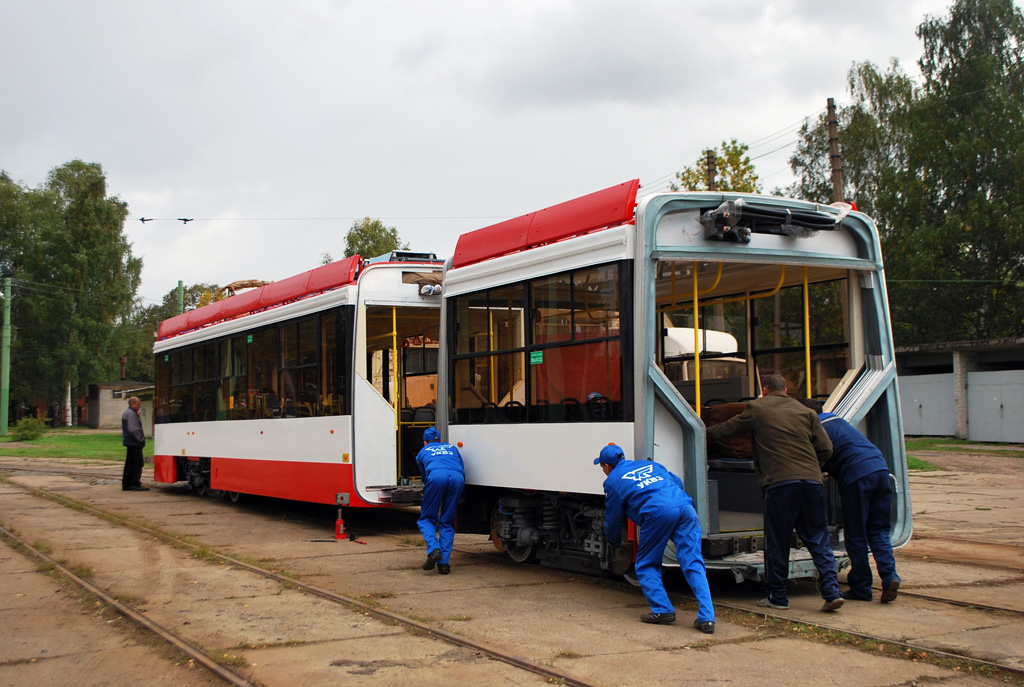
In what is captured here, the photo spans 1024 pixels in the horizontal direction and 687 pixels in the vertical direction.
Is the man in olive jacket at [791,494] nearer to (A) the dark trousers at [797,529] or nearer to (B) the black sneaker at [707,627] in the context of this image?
(A) the dark trousers at [797,529]

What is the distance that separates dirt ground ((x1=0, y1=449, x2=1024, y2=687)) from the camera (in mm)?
5297

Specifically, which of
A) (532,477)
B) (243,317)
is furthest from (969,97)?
(532,477)

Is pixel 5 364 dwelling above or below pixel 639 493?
above

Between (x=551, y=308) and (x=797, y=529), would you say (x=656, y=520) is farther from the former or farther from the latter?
(x=551, y=308)

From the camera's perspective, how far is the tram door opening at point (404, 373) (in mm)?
11320

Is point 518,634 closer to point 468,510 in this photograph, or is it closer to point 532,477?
point 532,477

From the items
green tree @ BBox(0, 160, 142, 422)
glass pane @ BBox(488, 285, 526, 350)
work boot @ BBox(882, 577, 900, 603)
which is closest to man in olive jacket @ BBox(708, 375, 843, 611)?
work boot @ BBox(882, 577, 900, 603)

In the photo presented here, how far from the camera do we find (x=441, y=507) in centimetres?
871

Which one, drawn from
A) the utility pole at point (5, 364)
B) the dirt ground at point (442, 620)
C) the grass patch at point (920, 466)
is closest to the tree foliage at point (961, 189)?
the grass patch at point (920, 466)

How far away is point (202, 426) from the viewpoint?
15578 millimetres

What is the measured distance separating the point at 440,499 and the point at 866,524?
3657mm

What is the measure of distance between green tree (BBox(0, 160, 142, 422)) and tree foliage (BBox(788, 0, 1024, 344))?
42400mm

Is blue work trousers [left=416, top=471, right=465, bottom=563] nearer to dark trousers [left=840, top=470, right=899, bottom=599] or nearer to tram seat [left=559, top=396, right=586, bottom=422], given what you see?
tram seat [left=559, top=396, right=586, bottom=422]

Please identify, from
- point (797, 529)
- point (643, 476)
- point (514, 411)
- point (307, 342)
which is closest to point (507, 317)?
point (514, 411)
